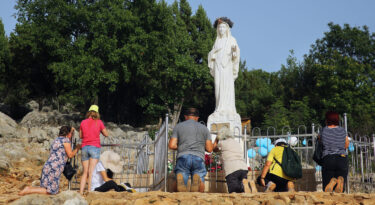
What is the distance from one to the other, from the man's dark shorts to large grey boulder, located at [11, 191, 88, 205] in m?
1.64

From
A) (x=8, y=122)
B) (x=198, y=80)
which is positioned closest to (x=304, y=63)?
(x=198, y=80)

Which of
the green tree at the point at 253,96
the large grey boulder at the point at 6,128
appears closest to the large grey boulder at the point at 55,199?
the large grey boulder at the point at 6,128

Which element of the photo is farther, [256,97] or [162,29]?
[256,97]

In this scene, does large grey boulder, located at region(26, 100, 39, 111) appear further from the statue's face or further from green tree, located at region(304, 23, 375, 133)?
the statue's face

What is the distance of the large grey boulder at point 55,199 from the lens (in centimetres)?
479

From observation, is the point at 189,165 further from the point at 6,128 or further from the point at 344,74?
the point at 344,74

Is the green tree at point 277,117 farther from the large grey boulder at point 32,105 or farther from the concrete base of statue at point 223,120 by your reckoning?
the concrete base of statue at point 223,120

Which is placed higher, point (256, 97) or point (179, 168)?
point (256, 97)

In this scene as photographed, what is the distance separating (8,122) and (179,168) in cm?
1607

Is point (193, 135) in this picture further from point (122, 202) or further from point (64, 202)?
point (64, 202)

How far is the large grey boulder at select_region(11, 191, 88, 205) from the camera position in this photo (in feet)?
15.7

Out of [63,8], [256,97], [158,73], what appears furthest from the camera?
[256,97]

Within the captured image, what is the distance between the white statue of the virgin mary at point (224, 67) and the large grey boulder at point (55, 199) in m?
6.57

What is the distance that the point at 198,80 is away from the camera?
3256cm
